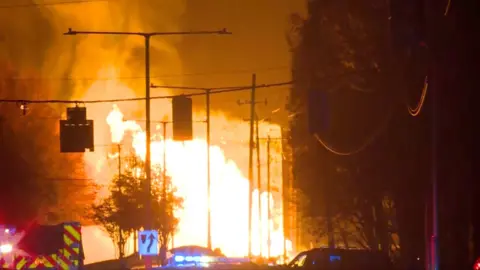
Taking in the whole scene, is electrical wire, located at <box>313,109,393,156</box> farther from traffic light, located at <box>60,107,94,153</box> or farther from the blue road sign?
the blue road sign

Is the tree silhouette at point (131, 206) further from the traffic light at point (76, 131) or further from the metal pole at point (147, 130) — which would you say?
the traffic light at point (76, 131)

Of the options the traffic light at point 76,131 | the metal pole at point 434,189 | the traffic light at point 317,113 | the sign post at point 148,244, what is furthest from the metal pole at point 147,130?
the metal pole at point 434,189

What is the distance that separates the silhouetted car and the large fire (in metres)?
49.0

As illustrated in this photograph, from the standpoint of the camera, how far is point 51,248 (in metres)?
32.1

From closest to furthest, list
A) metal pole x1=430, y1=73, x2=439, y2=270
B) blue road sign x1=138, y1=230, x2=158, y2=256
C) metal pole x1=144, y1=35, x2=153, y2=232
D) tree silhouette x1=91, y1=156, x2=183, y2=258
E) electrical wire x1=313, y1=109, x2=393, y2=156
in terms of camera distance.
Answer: metal pole x1=430, y1=73, x2=439, y2=270 → blue road sign x1=138, y1=230, x2=158, y2=256 → electrical wire x1=313, y1=109, x2=393, y2=156 → metal pole x1=144, y1=35, x2=153, y2=232 → tree silhouette x1=91, y1=156, x2=183, y2=258

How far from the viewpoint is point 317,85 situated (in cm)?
3884

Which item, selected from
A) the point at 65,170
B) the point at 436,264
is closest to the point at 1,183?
the point at 65,170

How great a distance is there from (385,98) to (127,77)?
56.3m

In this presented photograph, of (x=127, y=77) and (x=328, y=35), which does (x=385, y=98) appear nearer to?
(x=328, y=35)

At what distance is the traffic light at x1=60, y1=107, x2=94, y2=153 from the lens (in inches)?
1346

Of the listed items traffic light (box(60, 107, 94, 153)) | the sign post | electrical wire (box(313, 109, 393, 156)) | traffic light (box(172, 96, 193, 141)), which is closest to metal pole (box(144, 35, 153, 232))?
traffic light (box(172, 96, 193, 141))

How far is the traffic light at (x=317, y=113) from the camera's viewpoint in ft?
81.8

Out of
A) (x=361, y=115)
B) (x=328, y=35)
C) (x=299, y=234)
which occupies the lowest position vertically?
(x=299, y=234)

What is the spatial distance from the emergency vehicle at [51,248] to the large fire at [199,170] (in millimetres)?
48182
